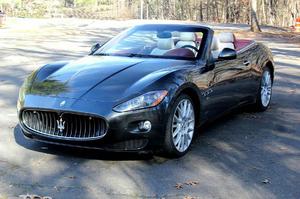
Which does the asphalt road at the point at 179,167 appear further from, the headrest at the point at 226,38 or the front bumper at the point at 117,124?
the headrest at the point at 226,38

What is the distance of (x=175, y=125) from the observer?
5.57 metres

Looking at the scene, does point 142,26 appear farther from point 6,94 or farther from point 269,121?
point 6,94

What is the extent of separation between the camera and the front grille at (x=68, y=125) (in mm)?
5102

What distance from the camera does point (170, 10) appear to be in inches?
2239

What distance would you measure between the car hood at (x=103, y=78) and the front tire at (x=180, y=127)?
386mm

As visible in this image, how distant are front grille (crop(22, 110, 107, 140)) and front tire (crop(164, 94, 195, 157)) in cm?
72

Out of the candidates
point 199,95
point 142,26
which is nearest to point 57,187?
point 199,95

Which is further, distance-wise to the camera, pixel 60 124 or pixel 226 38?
pixel 226 38

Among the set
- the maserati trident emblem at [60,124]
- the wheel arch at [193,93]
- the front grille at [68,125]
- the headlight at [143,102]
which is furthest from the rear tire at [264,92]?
the maserati trident emblem at [60,124]

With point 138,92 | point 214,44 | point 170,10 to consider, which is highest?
point 170,10

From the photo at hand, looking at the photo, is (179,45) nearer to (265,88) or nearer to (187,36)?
(187,36)

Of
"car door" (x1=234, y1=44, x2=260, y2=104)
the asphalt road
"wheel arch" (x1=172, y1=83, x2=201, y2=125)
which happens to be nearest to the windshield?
"wheel arch" (x1=172, y1=83, x2=201, y2=125)

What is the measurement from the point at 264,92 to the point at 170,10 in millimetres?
49609

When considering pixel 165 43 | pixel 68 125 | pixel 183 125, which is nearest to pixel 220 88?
pixel 165 43
